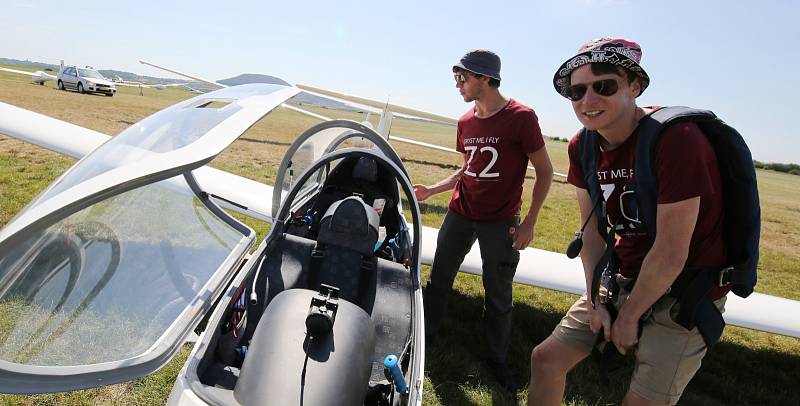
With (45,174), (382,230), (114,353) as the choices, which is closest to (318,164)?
(382,230)

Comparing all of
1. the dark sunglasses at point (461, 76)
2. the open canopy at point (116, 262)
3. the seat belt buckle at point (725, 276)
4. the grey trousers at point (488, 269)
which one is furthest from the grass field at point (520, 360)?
the dark sunglasses at point (461, 76)

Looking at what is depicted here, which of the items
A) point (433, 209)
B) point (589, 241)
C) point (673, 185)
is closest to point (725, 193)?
point (673, 185)

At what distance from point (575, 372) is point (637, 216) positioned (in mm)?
2337

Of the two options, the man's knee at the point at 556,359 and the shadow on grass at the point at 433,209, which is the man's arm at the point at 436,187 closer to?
the man's knee at the point at 556,359

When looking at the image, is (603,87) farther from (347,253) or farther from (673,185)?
(347,253)

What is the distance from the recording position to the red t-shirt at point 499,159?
309 centimetres

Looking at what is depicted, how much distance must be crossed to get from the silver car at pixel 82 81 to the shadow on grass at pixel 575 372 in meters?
33.4

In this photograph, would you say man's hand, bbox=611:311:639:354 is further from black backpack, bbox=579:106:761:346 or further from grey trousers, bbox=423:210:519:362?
grey trousers, bbox=423:210:519:362

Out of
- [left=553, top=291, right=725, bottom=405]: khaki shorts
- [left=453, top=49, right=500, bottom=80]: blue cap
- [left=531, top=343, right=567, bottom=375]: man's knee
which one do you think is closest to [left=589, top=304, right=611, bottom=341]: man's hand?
[left=553, top=291, right=725, bottom=405]: khaki shorts

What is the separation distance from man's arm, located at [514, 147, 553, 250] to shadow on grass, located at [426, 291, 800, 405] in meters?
1.09

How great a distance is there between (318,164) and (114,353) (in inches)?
59.0

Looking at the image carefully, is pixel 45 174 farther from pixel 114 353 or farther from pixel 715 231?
pixel 715 231

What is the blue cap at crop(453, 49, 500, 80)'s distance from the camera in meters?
3.01

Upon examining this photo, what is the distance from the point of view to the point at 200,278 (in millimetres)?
2408
